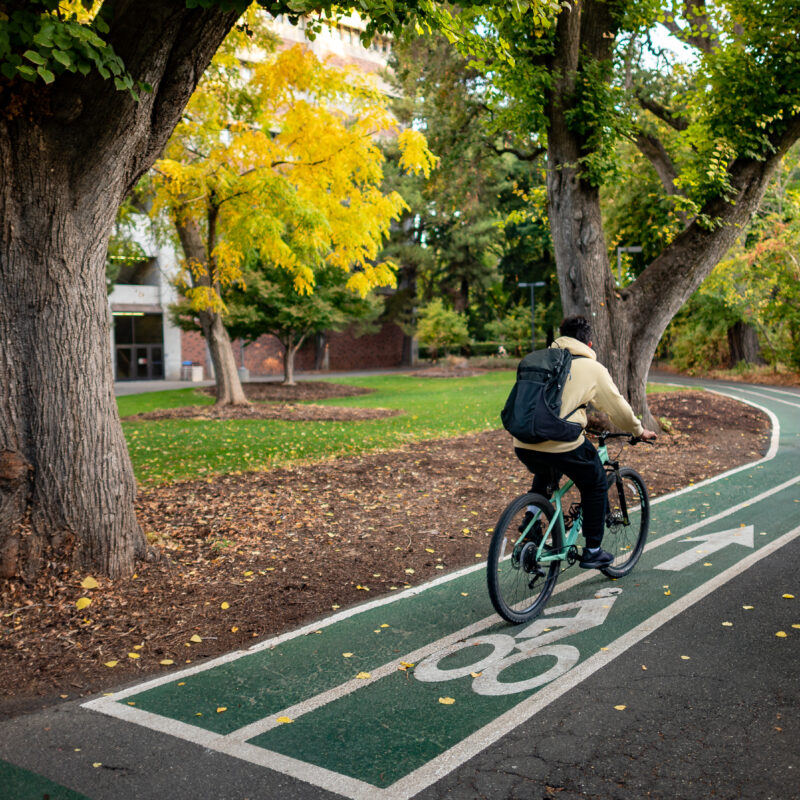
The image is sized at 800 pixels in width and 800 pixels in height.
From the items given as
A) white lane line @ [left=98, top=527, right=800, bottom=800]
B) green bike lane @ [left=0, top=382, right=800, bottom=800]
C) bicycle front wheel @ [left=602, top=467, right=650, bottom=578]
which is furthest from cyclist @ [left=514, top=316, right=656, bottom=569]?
white lane line @ [left=98, top=527, right=800, bottom=800]

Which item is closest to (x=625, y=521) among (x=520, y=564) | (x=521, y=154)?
(x=520, y=564)

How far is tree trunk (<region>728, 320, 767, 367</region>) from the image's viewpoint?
35.7 m

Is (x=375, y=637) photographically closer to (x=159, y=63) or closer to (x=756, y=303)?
(x=159, y=63)

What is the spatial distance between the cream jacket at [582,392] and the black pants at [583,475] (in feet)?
0.18

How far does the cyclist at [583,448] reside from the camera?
16.8ft

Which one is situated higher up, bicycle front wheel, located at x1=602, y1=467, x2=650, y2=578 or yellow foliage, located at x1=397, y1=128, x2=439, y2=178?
yellow foliage, located at x1=397, y1=128, x2=439, y2=178

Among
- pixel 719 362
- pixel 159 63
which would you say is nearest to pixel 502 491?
pixel 159 63

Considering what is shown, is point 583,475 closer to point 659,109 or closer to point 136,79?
point 136,79

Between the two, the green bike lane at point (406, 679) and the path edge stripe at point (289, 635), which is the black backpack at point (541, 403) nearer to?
the green bike lane at point (406, 679)

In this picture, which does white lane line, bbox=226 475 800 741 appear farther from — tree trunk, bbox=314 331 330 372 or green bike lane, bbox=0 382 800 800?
tree trunk, bbox=314 331 330 372

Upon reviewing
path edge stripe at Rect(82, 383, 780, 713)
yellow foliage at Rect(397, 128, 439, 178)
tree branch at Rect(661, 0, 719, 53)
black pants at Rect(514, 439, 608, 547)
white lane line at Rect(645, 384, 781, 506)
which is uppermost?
tree branch at Rect(661, 0, 719, 53)

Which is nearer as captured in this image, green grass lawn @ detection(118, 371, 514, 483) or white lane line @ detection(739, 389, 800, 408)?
green grass lawn @ detection(118, 371, 514, 483)

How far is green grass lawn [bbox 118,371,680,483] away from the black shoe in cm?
615

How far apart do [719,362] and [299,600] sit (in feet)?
120
